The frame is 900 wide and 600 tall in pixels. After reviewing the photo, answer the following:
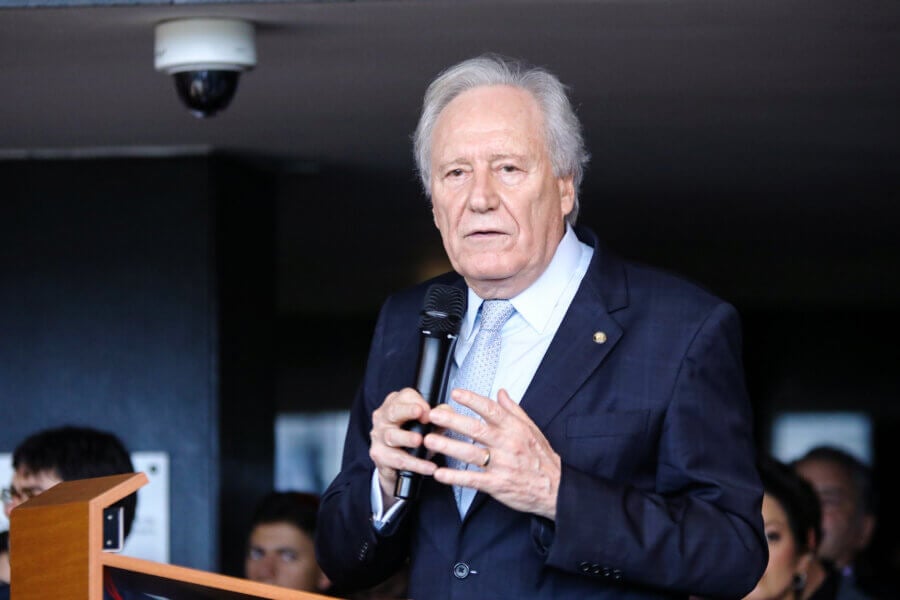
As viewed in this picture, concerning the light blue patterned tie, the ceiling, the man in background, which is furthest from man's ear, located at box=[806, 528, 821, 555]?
the light blue patterned tie

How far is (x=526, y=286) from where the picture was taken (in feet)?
7.38

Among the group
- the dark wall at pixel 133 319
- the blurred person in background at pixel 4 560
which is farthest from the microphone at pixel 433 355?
the dark wall at pixel 133 319

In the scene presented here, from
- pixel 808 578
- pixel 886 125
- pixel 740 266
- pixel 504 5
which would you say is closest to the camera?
pixel 504 5

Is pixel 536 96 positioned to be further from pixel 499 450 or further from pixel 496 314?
pixel 499 450

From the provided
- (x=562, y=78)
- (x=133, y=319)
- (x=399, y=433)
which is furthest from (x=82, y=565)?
(x=133, y=319)

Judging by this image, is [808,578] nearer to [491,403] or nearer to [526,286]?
[526,286]

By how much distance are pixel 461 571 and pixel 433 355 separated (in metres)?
0.36

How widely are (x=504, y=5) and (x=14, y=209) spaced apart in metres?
2.39

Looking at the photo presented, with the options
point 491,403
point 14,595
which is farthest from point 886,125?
point 14,595

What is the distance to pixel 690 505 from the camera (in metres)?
2.04

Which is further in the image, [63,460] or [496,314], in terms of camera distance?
[63,460]

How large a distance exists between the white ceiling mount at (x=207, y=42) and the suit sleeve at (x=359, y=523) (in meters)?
0.82

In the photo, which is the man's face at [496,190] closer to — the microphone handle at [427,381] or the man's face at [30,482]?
the microphone handle at [427,381]

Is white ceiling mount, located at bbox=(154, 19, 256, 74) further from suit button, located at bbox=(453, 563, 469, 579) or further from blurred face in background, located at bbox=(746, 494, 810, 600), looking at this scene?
blurred face in background, located at bbox=(746, 494, 810, 600)
